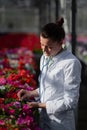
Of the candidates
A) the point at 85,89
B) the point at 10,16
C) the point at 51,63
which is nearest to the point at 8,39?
the point at 85,89

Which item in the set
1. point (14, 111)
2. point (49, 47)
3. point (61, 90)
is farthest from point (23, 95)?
point (49, 47)

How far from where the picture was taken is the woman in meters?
3.75

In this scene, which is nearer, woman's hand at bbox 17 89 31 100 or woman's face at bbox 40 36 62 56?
woman's face at bbox 40 36 62 56

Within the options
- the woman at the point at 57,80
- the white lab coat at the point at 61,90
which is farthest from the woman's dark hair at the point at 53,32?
the white lab coat at the point at 61,90

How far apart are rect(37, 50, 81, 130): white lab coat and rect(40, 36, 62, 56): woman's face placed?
45 millimetres

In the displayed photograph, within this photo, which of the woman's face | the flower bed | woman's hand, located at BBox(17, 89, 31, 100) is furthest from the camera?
woman's hand, located at BBox(17, 89, 31, 100)

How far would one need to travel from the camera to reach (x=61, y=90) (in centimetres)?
385

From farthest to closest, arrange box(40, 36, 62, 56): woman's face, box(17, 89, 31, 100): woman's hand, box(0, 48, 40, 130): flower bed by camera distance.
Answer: box(17, 89, 31, 100): woman's hand < box(40, 36, 62, 56): woman's face < box(0, 48, 40, 130): flower bed

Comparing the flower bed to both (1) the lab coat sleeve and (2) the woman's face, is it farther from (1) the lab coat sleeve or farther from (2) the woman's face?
(2) the woman's face

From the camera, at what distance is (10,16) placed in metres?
32.1

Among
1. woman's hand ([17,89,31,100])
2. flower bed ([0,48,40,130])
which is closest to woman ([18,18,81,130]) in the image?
flower bed ([0,48,40,130])

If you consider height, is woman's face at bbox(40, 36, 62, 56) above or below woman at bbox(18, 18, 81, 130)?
above

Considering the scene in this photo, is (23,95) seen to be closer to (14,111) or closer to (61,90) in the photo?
(14,111)

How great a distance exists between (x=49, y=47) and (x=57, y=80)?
10.1 inches
